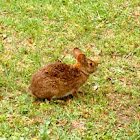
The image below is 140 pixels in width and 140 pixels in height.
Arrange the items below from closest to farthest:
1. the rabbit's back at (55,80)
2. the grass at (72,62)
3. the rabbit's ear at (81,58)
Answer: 1. the grass at (72,62)
2. the rabbit's back at (55,80)
3. the rabbit's ear at (81,58)

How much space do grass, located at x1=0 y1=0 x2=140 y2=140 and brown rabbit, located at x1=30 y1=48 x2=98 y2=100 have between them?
0.60ft

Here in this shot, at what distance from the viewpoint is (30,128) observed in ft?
15.9

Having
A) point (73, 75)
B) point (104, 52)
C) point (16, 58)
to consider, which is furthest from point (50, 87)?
point (104, 52)

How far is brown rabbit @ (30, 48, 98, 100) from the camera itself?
212 inches

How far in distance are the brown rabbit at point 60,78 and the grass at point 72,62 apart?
0.60 ft

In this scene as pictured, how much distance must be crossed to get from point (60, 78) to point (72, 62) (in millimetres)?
1204

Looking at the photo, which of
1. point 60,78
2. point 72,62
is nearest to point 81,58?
→ point 60,78

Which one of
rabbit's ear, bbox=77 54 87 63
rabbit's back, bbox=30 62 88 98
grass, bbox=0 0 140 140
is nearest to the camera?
grass, bbox=0 0 140 140

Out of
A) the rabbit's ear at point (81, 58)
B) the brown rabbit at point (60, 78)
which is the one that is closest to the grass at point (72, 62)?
the brown rabbit at point (60, 78)

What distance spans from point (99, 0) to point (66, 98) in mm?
3734

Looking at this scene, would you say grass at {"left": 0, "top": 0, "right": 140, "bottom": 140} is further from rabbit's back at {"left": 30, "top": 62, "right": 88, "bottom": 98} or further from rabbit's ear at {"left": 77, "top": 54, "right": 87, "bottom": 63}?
rabbit's ear at {"left": 77, "top": 54, "right": 87, "bottom": 63}

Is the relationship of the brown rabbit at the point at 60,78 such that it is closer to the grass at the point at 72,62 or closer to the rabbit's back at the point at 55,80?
the rabbit's back at the point at 55,80

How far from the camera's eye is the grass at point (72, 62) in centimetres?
496

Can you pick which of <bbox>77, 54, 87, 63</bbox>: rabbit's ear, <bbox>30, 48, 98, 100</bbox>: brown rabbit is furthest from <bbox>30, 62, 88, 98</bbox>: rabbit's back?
<bbox>77, 54, 87, 63</bbox>: rabbit's ear
